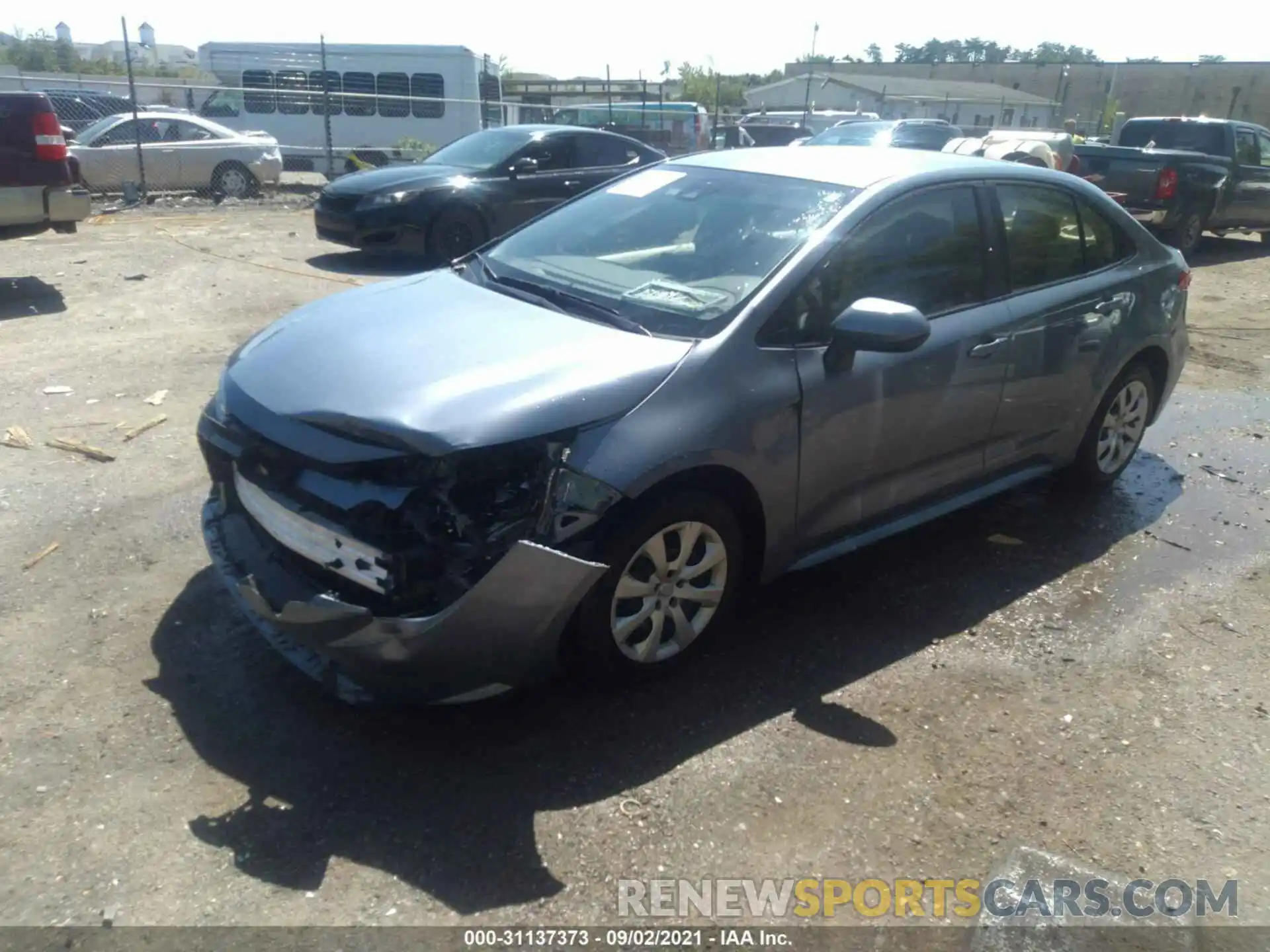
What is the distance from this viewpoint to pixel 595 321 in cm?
357

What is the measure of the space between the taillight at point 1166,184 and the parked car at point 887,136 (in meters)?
3.15

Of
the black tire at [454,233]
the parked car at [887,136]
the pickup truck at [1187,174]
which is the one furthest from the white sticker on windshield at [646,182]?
the parked car at [887,136]

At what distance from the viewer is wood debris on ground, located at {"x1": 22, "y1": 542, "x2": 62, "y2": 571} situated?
13.4 feet

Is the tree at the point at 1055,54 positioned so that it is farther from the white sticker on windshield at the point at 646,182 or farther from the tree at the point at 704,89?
the white sticker on windshield at the point at 646,182

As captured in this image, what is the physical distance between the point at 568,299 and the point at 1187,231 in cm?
1312

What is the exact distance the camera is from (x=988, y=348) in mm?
4215

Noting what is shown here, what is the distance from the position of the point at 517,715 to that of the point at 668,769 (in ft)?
1.74

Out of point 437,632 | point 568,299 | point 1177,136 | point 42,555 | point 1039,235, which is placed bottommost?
point 42,555

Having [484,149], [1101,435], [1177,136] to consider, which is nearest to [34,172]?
[484,149]

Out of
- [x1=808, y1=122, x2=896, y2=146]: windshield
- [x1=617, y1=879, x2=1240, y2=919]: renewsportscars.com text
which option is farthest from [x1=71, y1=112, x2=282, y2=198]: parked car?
[x1=617, y1=879, x2=1240, y2=919]: renewsportscars.com text

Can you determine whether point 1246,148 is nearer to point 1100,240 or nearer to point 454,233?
point 454,233

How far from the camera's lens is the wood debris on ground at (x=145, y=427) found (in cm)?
545

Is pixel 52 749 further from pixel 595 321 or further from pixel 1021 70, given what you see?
pixel 1021 70

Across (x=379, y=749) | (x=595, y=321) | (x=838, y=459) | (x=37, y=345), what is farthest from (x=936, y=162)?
(x=37, y=345)
